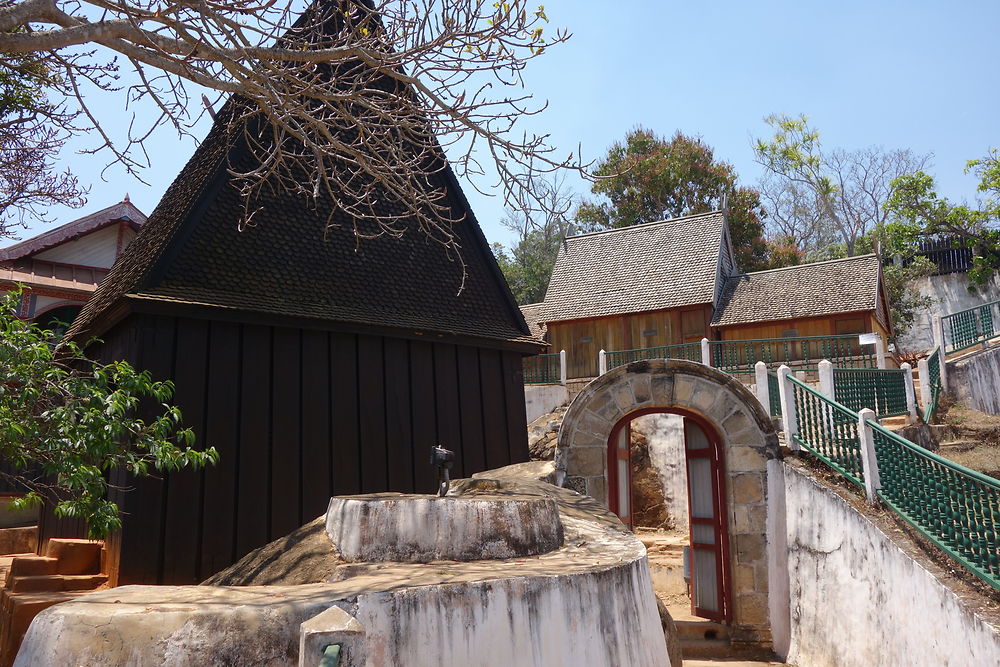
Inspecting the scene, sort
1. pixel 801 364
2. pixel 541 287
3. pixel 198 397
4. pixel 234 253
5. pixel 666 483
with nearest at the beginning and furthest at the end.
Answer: pixel 198 397 < pixel 234 253 < pixel 666 483 < pixel 801 364 < pixel 541 287

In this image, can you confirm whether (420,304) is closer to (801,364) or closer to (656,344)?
(801,364)

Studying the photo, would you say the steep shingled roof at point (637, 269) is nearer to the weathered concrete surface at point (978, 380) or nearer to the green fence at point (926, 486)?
the weathered concrete surface at point (978, 380)

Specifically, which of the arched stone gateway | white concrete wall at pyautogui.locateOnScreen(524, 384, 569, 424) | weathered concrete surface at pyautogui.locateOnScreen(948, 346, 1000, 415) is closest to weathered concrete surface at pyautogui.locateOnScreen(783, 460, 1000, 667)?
the arched stone gateway

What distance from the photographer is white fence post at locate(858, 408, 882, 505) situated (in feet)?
27.6

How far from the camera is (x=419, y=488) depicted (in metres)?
9.55

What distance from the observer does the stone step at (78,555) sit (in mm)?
7434

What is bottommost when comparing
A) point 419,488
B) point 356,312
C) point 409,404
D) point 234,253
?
point 419,488

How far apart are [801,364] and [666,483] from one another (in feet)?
18.0

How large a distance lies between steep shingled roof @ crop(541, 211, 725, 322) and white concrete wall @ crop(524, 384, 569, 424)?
196 inches

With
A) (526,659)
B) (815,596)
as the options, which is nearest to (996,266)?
(815,596)

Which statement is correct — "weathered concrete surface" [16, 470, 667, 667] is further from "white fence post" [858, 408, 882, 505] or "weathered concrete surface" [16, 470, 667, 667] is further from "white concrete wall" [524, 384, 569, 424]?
"white concrete wall" [524, 384, 569, 424]

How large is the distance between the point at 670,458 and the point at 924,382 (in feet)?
18.7

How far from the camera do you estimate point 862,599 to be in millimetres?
8086

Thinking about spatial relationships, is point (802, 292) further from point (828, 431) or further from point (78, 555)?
point (78, 555)
